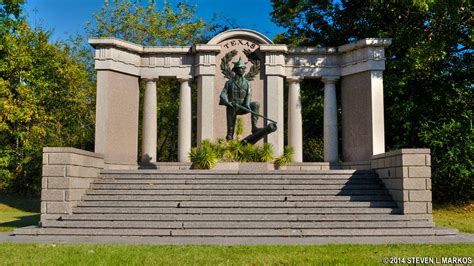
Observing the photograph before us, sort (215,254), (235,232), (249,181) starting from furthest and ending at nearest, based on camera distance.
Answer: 1. (249,181)
2. (235,232)
3. (215,254)

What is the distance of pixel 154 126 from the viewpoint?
21.5m

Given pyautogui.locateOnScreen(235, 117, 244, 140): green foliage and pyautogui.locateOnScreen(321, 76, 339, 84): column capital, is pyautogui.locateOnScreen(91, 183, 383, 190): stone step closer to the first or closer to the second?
pyautogui.locateOnScreen(235, 117, 244, 140): green foliage

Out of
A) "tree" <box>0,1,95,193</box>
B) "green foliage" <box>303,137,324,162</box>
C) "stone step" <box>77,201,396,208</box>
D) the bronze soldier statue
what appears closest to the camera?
"stone step" <box>77,201,396,208</box>

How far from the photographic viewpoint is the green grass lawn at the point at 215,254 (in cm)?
721

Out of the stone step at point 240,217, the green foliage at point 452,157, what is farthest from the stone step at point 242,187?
the green foliage at point 452,157

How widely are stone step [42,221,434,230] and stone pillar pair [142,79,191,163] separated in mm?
9296

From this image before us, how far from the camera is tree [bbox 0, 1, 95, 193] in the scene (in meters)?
26.2

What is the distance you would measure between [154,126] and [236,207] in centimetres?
993

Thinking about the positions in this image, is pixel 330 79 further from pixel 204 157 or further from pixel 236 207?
pixel 236 207

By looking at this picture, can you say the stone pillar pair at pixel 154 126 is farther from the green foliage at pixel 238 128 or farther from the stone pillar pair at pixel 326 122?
the stone pillar pair at pixel 326 122

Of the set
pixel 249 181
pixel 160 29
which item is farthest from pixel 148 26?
pixel 249 181

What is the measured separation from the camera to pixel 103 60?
19.9 metres

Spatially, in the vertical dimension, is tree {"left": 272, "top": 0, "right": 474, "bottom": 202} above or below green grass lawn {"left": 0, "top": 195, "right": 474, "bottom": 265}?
above

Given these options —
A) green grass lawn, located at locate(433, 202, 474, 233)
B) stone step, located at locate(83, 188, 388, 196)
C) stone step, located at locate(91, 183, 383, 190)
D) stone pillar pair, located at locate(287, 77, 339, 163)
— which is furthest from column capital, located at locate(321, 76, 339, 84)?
stone step, located at locate(83, 188, 388, 196)
